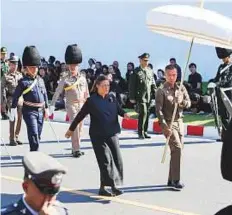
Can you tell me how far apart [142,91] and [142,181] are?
362cm

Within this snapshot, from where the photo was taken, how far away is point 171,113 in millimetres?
8250

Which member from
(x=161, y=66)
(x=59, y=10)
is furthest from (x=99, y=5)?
(x=161, y=66)

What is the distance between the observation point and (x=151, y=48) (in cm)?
1991

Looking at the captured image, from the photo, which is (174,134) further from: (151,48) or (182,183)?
(151,48)

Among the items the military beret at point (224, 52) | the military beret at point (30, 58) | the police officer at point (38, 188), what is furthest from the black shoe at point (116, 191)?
the police officer at point (38, 188)

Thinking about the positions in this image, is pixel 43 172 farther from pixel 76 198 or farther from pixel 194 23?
pixel 76 198

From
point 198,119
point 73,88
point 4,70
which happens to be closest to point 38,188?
point 73,88

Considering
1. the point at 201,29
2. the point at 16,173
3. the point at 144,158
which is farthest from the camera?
the point at 144,158

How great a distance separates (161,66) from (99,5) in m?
3.08

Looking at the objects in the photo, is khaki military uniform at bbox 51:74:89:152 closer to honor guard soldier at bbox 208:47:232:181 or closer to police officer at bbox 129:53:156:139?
police officer at bbox 129:53:156:139

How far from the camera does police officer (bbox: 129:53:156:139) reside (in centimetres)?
1205

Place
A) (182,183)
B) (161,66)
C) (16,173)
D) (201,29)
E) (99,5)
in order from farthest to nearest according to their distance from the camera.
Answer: (99,5), (161,66), (16,173), (182,183), (201,29)

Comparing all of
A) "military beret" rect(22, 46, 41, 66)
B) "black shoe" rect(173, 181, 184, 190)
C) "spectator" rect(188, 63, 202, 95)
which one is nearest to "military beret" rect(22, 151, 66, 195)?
"black shoe" rect(173, 181, 184, 190)

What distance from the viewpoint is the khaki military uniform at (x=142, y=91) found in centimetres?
1206
